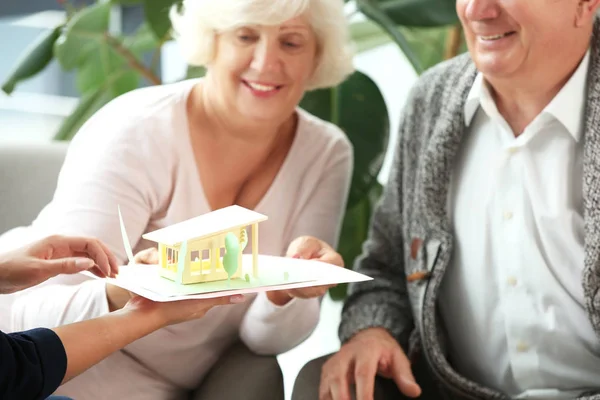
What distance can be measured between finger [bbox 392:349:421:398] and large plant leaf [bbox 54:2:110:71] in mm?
1259

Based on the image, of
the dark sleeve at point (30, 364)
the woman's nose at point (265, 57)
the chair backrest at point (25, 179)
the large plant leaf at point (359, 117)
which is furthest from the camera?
the large plant leaf at point (359, 117)

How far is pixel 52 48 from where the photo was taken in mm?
2281

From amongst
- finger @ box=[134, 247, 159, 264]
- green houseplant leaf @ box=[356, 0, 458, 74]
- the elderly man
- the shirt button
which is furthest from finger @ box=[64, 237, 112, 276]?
green houseplant leaf @ box=[356, 0, 458, 74]

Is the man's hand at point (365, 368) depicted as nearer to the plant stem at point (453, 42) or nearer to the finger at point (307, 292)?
the finger at point (307, 292)

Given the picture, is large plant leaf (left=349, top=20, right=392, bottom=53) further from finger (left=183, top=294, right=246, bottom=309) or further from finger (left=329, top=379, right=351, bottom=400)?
finger (left=183, top=294, right=246, bottom=309)

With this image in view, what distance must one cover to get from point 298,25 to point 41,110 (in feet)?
9.89

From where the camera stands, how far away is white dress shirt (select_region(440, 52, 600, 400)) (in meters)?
1.44

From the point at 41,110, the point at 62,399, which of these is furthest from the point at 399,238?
the point at 41,110

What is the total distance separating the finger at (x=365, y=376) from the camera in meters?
1.45

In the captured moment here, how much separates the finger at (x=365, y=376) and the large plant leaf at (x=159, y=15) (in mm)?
984

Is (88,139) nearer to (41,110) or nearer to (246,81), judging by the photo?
(246,81)

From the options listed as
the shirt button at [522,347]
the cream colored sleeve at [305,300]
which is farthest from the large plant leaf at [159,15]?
the shirt button at [522,347]

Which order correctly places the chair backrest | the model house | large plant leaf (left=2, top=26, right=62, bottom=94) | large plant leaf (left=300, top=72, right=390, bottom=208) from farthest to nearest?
1. large plant leaf (left=2, top=26, right=62, bottom=94)
2. large plant leaf (left=300, top=72, right=390, bottom=208)
3. the chair backrest
4. the model house

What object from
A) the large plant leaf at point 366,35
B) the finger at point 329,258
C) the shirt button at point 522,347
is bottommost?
the shirt button at point 522,347
